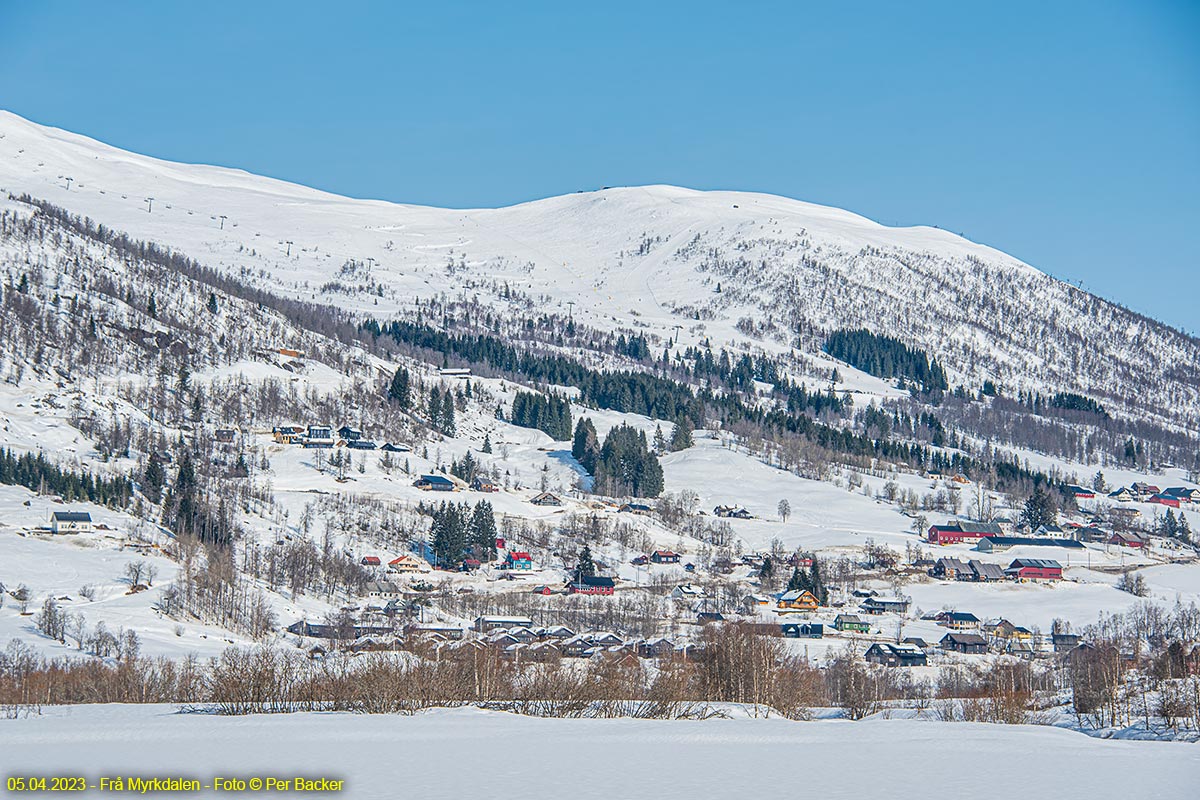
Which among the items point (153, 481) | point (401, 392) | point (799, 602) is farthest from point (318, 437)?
point (799, 602)

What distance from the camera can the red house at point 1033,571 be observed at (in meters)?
117

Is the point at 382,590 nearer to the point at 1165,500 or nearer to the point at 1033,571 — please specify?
Result: the point at 1033,571

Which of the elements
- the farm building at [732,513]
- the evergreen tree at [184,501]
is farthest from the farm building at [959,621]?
the evergreen tree at [184,501]

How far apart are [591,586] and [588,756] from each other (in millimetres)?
74978

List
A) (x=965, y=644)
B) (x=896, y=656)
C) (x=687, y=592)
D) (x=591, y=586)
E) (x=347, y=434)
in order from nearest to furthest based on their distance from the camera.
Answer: (x=896, y=656) → (x=965, y=644) → (x=591, y=586) → (x=687, y=592) → (x=347, y=434)

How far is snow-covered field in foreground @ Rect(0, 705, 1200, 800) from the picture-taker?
72.1 ft

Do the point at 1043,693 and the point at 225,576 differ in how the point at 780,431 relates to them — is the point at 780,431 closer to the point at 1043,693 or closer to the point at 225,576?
the point at 225,576

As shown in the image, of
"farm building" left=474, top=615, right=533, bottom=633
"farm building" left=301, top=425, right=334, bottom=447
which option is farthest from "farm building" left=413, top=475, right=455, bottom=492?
"farm building" left=474, top=615, right=533, bottom=633

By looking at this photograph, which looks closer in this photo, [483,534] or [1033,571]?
[483,534]

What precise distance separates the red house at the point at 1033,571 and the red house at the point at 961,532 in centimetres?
1464

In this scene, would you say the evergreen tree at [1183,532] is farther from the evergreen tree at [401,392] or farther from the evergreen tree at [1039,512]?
the evergreen tree at [401,392]

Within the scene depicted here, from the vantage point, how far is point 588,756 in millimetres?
25203

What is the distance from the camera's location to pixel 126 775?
2162cm

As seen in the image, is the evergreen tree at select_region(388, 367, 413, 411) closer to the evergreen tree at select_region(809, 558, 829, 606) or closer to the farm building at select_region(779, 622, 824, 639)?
the evergreen tree at select_region(809, 558, 829, 606)
